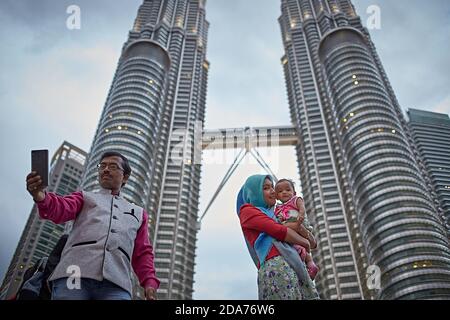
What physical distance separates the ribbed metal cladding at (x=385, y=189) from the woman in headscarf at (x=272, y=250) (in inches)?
2109

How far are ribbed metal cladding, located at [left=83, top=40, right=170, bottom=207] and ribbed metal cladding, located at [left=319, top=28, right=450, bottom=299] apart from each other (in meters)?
38.9

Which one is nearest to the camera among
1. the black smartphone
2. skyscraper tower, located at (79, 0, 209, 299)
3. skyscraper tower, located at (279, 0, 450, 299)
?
the black smartphone

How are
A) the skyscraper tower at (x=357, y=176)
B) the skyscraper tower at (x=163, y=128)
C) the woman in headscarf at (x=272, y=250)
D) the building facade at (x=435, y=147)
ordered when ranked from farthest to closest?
the building facade at (x=435, y=147) < the skyscraper tower at (x=163, y=128) < the skyscraper tower at (x=357, y=176) < the woman in headscarf at (x=272, y=250)

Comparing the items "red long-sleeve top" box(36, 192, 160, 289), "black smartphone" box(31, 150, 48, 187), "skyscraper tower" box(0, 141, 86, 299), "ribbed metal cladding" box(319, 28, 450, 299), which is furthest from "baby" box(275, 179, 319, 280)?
"skyscraper tower" box(0, 141, 86, 299)

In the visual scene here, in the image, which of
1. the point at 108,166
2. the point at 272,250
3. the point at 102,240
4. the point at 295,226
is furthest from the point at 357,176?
the point at 102,240

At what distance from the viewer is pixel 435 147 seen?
84.9 meters

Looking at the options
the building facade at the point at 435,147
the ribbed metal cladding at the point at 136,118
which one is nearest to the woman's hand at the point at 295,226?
the ribbed metal cladding at the point at 136,118

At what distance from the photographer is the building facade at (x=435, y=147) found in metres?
72.3

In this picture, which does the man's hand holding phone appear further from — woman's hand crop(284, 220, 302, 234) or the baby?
the baby

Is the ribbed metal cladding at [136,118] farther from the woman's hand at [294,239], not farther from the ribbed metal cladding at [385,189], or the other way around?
the woman's hand at [294,239]

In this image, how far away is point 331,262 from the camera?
82.2 meters

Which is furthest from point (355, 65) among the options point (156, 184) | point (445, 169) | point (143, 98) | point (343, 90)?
point (156, 184)

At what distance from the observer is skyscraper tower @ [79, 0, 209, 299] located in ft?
234
